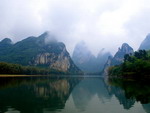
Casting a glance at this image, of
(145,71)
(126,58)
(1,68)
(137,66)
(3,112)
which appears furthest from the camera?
(126,58)

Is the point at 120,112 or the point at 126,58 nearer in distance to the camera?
the point at 120,112

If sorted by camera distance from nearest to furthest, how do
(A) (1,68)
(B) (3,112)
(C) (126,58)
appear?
1. (B) (3,112)
2. (A) (1,68)
3. (C) (126,58)

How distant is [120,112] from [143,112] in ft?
7.67

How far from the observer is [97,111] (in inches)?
929

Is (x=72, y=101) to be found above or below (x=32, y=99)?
below

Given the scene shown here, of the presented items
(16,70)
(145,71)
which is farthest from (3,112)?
(16,70)

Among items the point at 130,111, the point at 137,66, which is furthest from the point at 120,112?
the point at 137,66

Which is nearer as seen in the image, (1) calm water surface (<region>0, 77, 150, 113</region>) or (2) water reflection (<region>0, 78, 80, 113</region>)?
(1) calm water surface (<region>0, 77, 150, 113</region>)

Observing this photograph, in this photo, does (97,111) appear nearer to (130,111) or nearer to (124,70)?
(130,111)

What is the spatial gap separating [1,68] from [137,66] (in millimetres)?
85858

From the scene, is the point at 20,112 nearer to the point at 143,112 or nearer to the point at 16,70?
the point at 143,112

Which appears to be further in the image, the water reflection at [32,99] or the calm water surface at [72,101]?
the water reflection at [32,99]

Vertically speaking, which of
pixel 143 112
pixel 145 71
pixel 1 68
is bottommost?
pixel 143 112

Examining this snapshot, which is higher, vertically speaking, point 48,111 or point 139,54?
point 139,54
